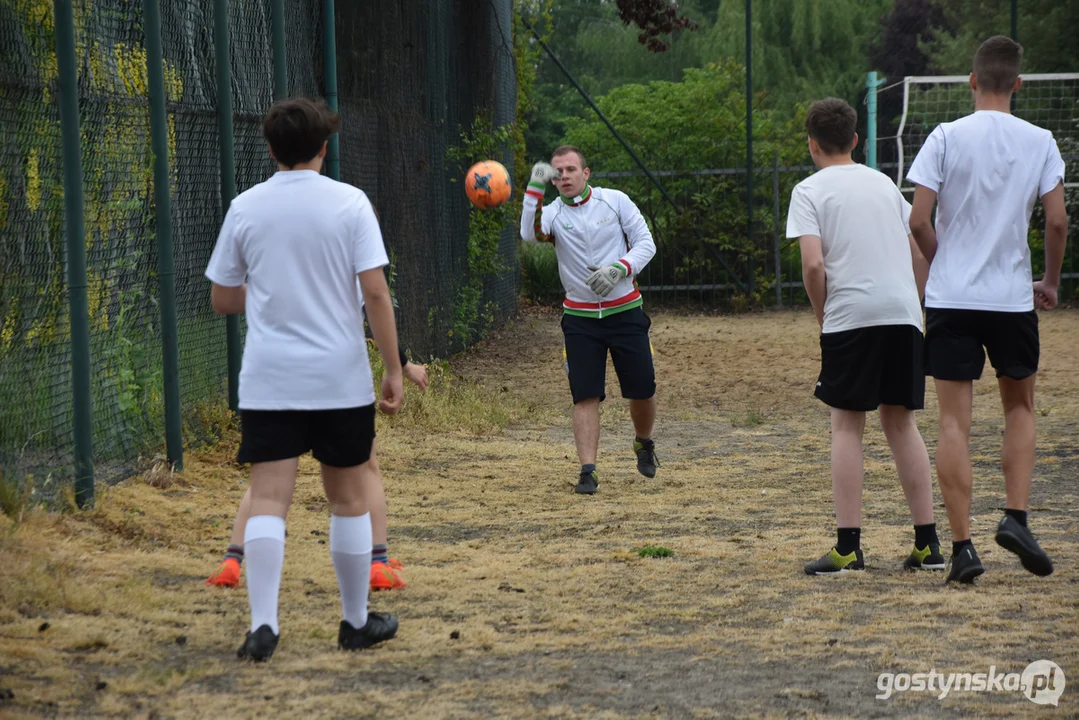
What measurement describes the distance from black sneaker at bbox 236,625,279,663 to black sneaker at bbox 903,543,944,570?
8.36 feet

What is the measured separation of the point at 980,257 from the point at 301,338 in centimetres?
256

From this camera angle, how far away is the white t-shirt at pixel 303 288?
395 centimetres

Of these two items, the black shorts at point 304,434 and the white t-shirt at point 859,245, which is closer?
the black shorts at point 304,434

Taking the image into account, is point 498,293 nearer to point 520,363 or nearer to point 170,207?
point 520,363

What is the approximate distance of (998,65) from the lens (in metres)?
5.07

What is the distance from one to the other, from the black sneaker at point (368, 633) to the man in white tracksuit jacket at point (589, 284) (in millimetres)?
3233

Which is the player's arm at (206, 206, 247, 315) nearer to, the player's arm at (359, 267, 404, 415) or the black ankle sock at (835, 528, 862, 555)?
the player's arm at (359, 267, 404, 415)

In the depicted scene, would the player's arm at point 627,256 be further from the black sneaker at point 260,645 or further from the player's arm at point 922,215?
the black sneaker at point 260,645

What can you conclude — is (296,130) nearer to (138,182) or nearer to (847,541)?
(847,541)

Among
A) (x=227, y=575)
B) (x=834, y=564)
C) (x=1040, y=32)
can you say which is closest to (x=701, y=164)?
(x=1040, y=32)

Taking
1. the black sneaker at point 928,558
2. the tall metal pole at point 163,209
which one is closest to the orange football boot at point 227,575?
the tall metal pole at point 163,209

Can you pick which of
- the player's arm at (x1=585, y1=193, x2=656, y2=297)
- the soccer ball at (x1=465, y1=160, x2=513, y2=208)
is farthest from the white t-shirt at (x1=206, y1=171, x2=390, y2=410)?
the soccer ball at (x1=465, y1=160, x2=513, y2=208)

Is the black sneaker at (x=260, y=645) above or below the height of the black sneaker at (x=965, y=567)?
above

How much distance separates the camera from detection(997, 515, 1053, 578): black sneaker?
4914mm
